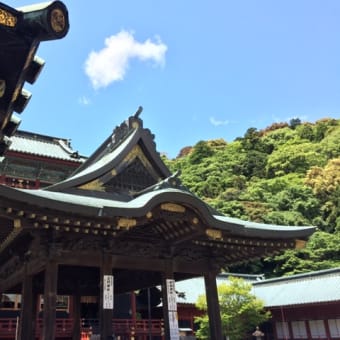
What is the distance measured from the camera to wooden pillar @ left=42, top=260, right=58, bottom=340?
29.5ft

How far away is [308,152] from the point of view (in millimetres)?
71062

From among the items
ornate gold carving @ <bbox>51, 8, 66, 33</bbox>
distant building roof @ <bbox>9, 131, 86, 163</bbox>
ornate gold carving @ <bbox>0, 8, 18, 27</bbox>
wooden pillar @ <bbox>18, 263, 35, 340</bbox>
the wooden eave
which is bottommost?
wooden pillar @ <bbox>18, 263, 35, 340</bbox>

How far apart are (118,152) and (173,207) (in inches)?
123

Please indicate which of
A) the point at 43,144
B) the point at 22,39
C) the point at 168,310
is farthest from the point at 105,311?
the point at 43,144

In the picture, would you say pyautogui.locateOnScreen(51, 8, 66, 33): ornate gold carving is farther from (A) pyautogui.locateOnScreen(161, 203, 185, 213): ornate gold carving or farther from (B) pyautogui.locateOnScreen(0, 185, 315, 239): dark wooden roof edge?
(A) pyautogui.locateOnScreen(161, 203, 185, 213): ornate gold carving

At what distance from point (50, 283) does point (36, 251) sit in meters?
1.00

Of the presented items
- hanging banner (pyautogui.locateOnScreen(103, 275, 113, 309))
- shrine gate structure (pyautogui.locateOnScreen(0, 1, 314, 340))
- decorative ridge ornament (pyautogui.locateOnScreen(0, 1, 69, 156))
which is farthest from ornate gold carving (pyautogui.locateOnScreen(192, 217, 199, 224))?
decorative ridge ornament (pyautogui.locateOnScreen(0, 1, 69, 156))

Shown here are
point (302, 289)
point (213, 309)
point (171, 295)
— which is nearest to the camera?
point (171, 295)

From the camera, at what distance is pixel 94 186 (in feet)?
37.1

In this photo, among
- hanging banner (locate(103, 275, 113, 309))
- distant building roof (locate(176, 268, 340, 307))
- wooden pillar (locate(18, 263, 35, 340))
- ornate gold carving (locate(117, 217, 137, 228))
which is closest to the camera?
ornate gold carving (locate(117, 217, 137, 228))

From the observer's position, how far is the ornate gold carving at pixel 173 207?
31.6 ft

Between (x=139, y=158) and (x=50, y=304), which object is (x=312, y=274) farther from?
(x=50, y=304)

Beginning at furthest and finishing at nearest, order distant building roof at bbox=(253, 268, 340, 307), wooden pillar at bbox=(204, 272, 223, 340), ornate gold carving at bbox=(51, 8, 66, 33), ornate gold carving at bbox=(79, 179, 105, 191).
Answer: distant building roof at bbox=(253, 268, 340, 307), wooden pillar at bbox=(204, 272, 223, 340), ornate gold carving at bbox=(79, 179, 105, 191), ornate gold carving at bbox=(51, 8, 66, 33)

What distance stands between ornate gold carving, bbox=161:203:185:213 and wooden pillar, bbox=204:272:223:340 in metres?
3.18
